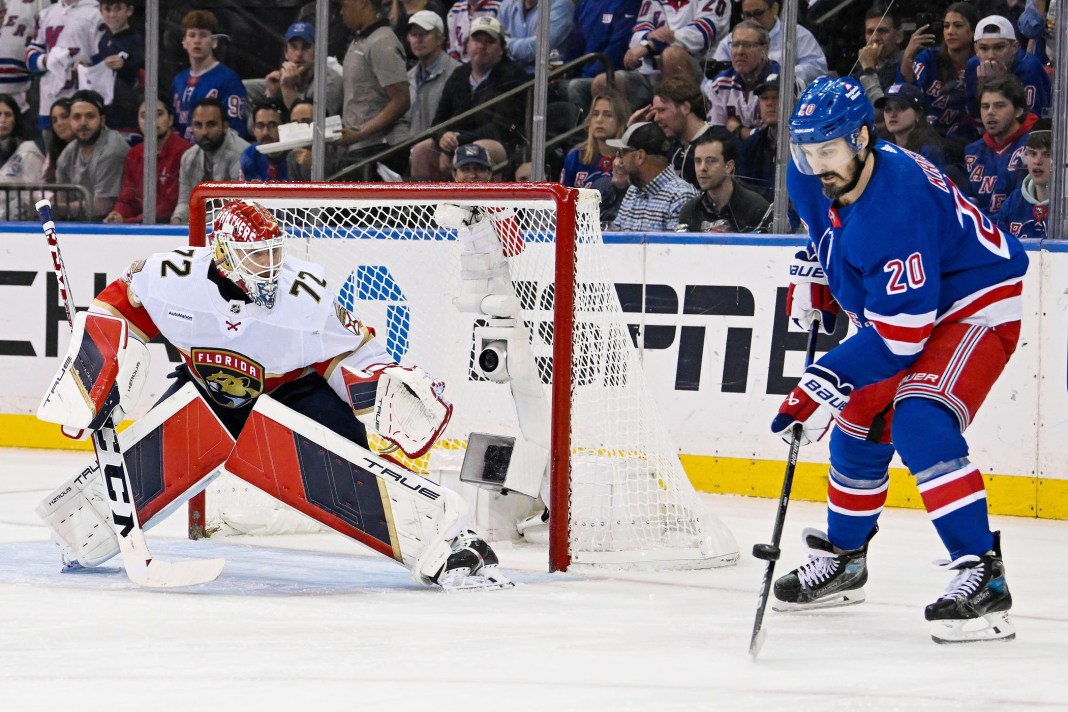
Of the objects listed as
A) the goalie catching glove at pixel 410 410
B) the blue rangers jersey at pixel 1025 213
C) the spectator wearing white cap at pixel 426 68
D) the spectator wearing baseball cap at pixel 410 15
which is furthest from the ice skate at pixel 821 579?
the spectator wearing baseball cap at pixel 410 15

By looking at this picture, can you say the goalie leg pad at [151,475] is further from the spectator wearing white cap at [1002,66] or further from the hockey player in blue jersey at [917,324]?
the spectator wearing white cap at [1002,66]

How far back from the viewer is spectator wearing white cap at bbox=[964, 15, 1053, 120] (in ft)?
16.0

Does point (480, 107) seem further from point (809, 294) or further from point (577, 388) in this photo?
point (809, 294)

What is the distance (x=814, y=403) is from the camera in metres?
2.96

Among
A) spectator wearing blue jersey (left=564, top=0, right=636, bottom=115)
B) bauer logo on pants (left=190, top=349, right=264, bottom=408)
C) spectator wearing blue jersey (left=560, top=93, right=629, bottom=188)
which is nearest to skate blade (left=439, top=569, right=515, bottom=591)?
bauer logo on pants (left=190, top=349, right=264, bottom=408)

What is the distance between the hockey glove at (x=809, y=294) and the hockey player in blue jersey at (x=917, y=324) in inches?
6.8

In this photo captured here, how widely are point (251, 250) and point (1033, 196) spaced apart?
2.72 metres

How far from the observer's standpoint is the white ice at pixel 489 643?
242 cm

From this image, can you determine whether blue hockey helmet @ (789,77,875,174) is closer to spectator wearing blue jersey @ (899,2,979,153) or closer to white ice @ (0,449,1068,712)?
white ice @ (0,449,1068,712)

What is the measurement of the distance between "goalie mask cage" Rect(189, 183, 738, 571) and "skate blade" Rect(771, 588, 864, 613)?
527 mm

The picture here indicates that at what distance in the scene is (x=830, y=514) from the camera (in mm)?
3342

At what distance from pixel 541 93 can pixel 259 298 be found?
2.53m

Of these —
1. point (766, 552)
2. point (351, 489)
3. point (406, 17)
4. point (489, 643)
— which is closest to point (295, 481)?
point (351, 489)

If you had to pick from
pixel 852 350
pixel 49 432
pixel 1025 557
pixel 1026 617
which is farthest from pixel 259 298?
pixel 49 432
